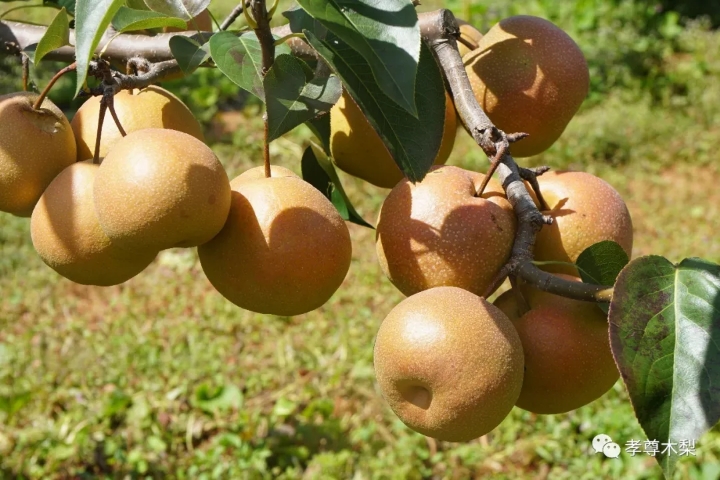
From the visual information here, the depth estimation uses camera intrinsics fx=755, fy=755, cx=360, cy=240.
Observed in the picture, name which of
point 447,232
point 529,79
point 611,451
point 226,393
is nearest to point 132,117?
point 447,232

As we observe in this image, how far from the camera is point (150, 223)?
0.75 m

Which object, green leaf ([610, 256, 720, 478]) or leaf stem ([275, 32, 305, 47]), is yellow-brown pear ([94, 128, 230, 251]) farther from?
green leaf ([610, 256, 720, 478])

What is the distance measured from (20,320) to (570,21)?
13.6ft

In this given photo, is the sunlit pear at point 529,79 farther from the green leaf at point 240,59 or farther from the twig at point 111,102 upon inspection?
the twig at point 111,102

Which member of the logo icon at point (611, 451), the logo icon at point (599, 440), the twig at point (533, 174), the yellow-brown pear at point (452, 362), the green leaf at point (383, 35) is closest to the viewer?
the green leaf at point (383, 35)

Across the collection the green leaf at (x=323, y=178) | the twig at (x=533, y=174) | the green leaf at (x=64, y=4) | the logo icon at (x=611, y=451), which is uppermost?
the twig at (x=533, y=174)

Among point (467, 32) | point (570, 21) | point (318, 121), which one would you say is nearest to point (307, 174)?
point (318, 121)

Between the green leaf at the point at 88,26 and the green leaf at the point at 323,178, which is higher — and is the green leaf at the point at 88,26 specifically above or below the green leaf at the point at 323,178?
above

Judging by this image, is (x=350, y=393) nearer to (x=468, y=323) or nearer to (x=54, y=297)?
(x=54, y=297)

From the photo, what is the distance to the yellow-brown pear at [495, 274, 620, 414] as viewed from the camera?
2.45 ft

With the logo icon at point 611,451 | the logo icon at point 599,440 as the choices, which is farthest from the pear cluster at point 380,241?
the logo icon at point 599,440

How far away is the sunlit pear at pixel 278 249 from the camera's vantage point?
2.58 ft

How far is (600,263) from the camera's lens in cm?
74

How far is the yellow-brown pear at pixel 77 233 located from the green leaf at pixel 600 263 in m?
0.45
